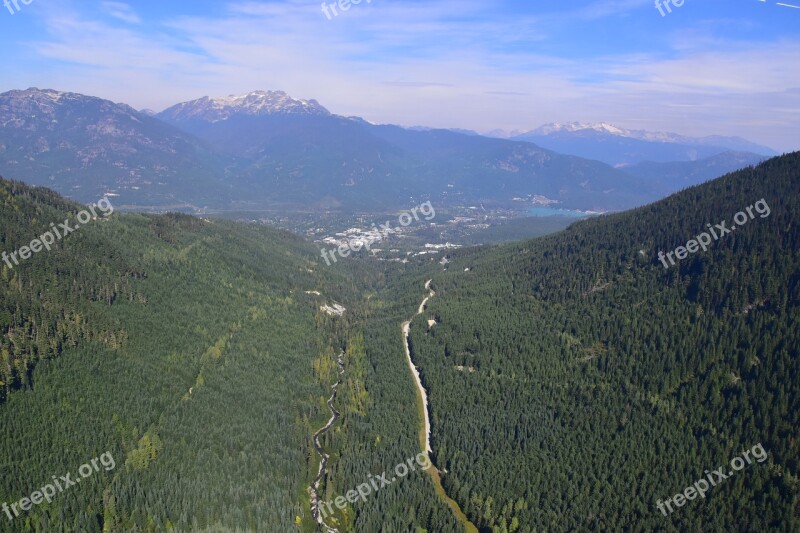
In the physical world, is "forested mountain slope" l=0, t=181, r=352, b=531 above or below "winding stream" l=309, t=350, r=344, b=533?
above
